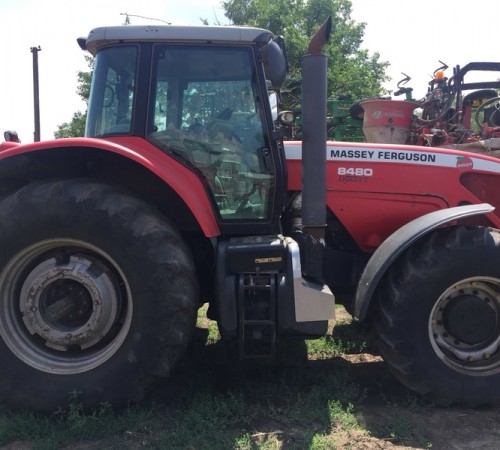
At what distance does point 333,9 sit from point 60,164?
20.6 m

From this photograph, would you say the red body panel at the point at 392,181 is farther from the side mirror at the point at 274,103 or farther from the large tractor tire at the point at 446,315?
the large tractor tire at the point at 446,315

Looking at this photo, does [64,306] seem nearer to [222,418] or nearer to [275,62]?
[222,418]

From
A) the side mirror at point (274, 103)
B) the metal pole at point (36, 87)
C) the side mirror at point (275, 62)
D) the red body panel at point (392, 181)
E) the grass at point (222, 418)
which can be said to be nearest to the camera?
the grass at point (222, 418)

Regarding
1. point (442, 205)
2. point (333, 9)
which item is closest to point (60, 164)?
point (442, 205)

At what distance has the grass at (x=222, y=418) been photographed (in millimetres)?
2766

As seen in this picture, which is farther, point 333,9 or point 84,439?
point 333,9

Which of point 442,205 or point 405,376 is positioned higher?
point 442,205

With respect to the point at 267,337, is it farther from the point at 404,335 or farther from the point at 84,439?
the point at 84,439

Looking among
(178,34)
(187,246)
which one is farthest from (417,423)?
(178,34)

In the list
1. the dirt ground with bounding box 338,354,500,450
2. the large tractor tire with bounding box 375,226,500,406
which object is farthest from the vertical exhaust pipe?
the dirt ground with bounding box 338,354,500,450

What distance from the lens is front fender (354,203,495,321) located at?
10.1ft

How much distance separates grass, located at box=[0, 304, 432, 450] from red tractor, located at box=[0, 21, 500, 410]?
14 centimetres

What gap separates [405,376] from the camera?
3143 mm

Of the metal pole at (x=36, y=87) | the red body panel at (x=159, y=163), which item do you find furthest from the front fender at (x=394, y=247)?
the metal pole at (x=36, y=87)
